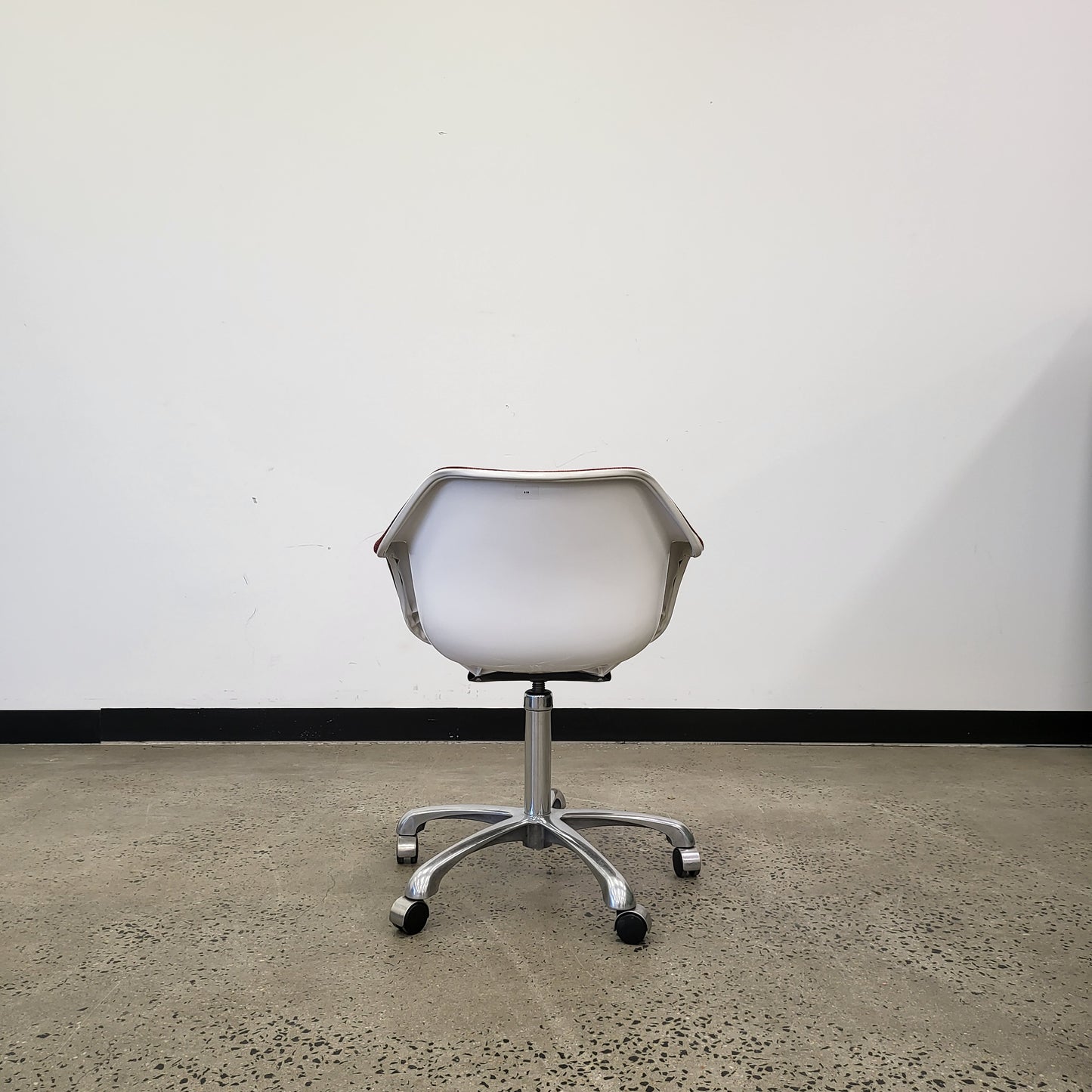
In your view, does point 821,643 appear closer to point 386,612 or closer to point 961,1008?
point 386,612

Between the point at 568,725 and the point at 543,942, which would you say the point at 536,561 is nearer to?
the point at 543,942

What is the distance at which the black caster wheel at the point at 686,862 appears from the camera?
1.82 metres

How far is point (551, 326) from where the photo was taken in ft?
9.59

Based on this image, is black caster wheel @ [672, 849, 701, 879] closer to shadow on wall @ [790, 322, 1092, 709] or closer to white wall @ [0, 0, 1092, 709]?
white wall @ [0, 0, 1092, 709]

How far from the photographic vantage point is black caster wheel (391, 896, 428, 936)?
156cm

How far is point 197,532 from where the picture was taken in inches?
116

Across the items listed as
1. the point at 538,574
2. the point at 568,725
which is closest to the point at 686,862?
the point at 538,574

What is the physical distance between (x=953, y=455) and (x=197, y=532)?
247 cm

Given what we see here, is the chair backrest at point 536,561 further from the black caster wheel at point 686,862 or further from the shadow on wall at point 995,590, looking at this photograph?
the shadow on wall at point 995,590

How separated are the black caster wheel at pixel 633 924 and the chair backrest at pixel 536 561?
42cm

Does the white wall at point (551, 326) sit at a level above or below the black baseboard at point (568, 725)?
above

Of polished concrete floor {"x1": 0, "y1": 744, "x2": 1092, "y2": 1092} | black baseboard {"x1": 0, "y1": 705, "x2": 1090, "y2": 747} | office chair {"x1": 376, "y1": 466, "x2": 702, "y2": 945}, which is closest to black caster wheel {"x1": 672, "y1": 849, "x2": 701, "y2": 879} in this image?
polished concrete floor {"x1": 0, "y1": 744, "x2": 1092, "y2": 1092}

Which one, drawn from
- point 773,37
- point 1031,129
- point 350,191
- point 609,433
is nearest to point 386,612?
point 609,433

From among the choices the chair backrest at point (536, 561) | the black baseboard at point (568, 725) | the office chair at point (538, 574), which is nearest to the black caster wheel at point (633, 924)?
the office chair at point (538, 574)
